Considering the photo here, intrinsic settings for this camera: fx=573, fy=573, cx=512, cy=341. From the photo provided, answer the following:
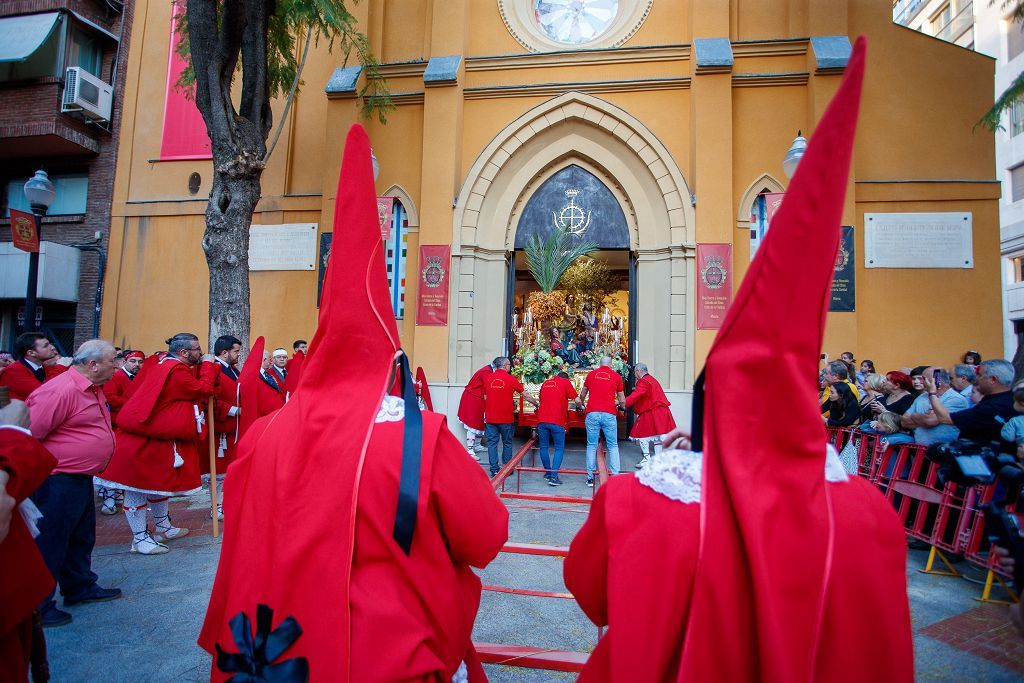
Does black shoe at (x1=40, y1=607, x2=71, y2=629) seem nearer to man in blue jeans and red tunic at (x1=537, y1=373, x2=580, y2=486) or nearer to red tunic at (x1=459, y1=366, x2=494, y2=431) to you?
man in blue jeans and red tunic at (x1=537, y1=373, x2=580, y2=486)

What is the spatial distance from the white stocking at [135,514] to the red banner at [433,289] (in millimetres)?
7246

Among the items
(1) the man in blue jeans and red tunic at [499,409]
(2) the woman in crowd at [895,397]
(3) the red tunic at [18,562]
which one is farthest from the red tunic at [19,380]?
(2) the woman in crowd at [895,397]

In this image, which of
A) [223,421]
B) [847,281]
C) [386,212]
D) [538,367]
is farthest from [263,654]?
[847,281]

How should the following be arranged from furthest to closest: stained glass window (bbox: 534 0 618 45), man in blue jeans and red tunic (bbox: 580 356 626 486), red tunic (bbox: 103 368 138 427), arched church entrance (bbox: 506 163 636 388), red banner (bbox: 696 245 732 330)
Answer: stained glass window (bbox: 534 0 618 45) → arched church entrance (bbox: 506 163 636 388) → red banner (bbox: 696 245 732 330) → man in blue jeans and red tunic (bbox: 580 356 626 486) → red tunic (bbox: 103 368 138 427)

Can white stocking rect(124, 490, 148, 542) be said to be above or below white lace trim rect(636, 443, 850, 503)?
below

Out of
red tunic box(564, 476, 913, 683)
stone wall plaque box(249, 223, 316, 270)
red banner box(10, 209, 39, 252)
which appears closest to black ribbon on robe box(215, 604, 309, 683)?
red tunic box(564, 476, 913, 683)

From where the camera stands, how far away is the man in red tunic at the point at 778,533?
1.38 meters

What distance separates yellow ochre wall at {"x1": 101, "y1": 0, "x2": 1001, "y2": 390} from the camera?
441 inches

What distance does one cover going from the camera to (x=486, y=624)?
4004 mm

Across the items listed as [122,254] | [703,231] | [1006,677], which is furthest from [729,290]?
[122,254]

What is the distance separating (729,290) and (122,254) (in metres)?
14.7

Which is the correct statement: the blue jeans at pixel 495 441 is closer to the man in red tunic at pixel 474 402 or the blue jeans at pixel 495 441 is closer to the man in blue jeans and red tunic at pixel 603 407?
the man in red tunic at pixel 474 402

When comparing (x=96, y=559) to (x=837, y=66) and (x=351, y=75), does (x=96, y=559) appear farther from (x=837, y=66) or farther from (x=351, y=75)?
(x=837, y=66)

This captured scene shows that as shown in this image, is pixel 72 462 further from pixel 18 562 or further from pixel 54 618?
pixel 18 562
